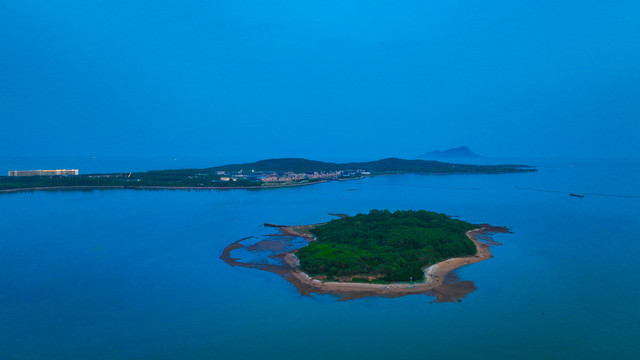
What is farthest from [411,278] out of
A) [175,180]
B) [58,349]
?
[175,180]

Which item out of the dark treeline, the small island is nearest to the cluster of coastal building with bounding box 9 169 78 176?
the small island

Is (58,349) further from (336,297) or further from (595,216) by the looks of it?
(595,216)

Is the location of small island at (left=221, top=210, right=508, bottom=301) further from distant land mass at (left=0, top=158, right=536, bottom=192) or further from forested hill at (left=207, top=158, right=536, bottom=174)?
forested hill at (left=207, top=158, right=536, bottom=174)

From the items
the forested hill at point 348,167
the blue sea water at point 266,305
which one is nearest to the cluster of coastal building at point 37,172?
the forested hill at point 348,167

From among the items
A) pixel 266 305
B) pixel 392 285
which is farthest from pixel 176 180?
pixel 392 285

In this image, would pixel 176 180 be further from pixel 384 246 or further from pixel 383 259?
pixel 383 259

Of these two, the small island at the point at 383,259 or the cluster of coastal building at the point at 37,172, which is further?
the cluster of coastal building at the point at 37,172

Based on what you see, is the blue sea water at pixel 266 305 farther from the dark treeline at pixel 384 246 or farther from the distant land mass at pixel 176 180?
the distant land mass at pixel 176 180
